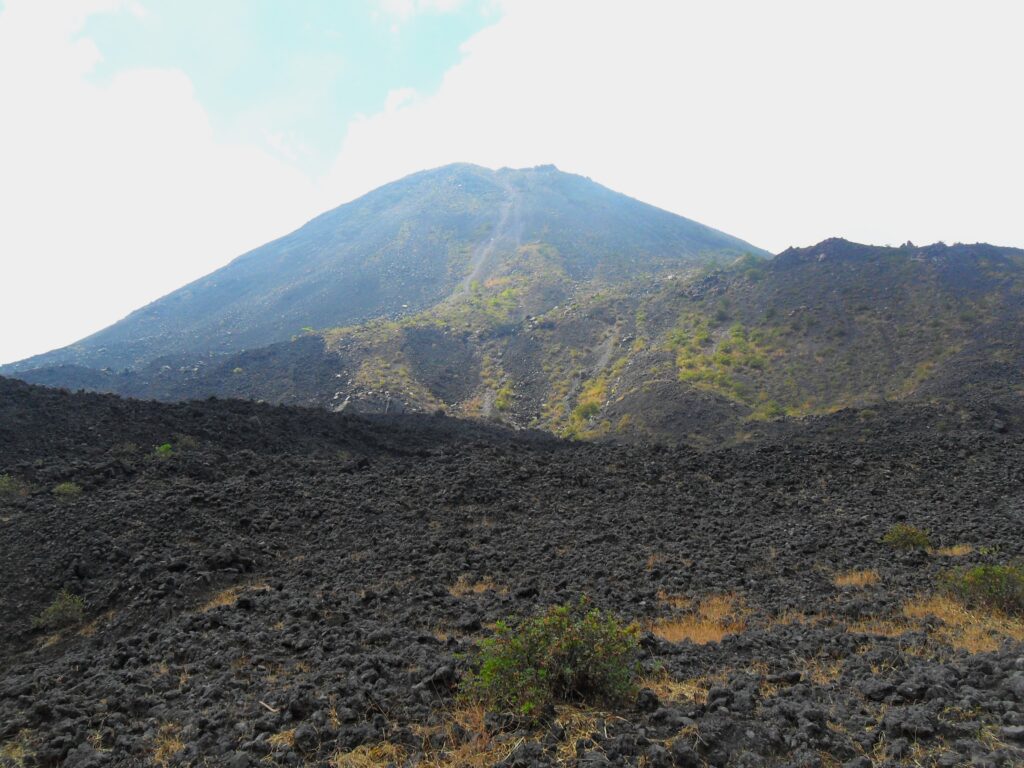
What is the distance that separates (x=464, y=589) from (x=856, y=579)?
5655 mm

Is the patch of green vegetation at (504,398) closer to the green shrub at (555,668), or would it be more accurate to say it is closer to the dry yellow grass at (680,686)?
the dry yellow grass at (680,686)

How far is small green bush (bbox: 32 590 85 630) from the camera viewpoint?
318 inches

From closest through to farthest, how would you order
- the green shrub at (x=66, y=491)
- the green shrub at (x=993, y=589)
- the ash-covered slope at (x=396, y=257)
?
the green shrub at (x=993, y=589), the green shrub at (x=66, y=491), the ash-covered slope at (x=396, y=257)

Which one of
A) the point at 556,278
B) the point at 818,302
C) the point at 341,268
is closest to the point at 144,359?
the point at 341,268

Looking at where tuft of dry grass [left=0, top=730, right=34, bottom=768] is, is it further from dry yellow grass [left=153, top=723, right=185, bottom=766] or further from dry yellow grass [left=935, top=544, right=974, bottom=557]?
dry yellow grass [left=935, top=544, right=974, bottom=557]

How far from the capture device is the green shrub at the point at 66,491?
1239 centimetres

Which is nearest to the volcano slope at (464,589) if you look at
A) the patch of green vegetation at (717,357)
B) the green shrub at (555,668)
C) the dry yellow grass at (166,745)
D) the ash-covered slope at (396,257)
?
the dry yellow grass at (166,745)

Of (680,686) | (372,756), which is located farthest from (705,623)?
(372,756)

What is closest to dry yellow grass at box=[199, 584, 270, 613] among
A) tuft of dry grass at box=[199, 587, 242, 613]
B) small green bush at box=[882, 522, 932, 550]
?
tuft of dry grass at box=[199, 587, 242, 613]

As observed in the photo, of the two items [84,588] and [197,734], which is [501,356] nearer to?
[84,588]

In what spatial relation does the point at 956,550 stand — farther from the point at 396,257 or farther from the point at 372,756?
the point at 396,257

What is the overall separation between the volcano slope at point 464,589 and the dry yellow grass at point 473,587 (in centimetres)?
8

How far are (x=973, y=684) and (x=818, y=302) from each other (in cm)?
3705

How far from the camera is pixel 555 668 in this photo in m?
4.76
